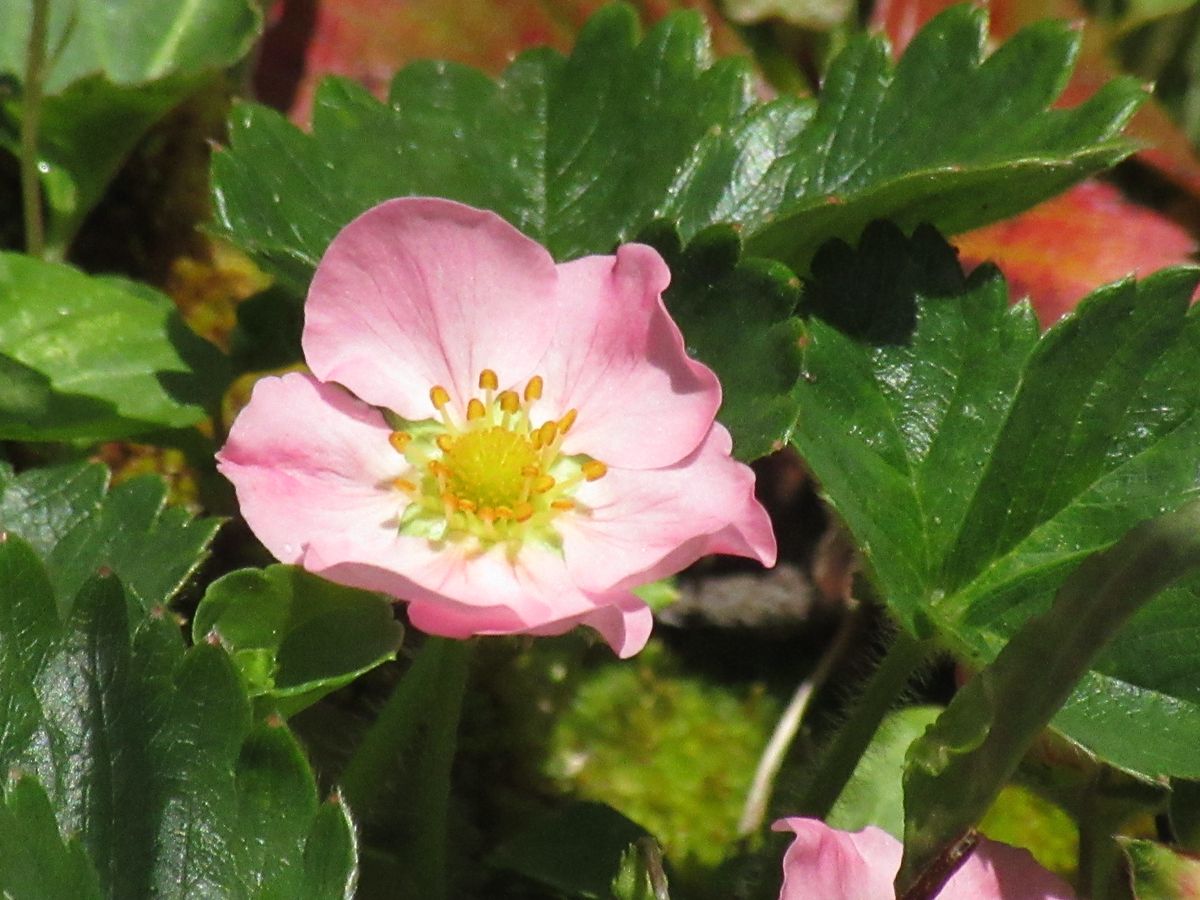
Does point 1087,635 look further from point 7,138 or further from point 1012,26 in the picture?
point 1012,26

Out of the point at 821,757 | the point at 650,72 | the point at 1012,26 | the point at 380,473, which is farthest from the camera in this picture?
the point at 1012,26

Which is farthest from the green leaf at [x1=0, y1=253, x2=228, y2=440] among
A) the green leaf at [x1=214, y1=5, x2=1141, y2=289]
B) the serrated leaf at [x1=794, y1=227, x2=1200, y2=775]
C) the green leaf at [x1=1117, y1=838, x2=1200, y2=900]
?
the green leaf at [x1=1117, y1=838, x2=1200, y2=900]

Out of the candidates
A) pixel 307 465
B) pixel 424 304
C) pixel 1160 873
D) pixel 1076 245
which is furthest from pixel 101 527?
pixel 1076 245

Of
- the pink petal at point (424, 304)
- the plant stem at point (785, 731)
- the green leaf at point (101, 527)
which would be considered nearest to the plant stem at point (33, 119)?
the green leaf at point (101, 527)

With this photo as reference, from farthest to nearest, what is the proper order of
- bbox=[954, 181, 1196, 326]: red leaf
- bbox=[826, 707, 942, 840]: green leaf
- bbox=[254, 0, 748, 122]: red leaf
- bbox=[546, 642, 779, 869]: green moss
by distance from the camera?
bbox=[254, 0, 748, 122]: red leaf < bbox=[954, 181, 1196, 326]: red leaf < bbox=[546, 642, 779, 869]: green moss < bbox=[826, 707, 942, 840]: green leaf

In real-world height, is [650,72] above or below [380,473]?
above

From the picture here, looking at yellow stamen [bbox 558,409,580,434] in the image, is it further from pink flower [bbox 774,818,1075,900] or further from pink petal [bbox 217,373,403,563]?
pink flower [bbox 774,818,1075,900]

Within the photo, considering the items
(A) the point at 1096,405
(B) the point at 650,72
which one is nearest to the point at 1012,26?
(B) the point at 650,72
